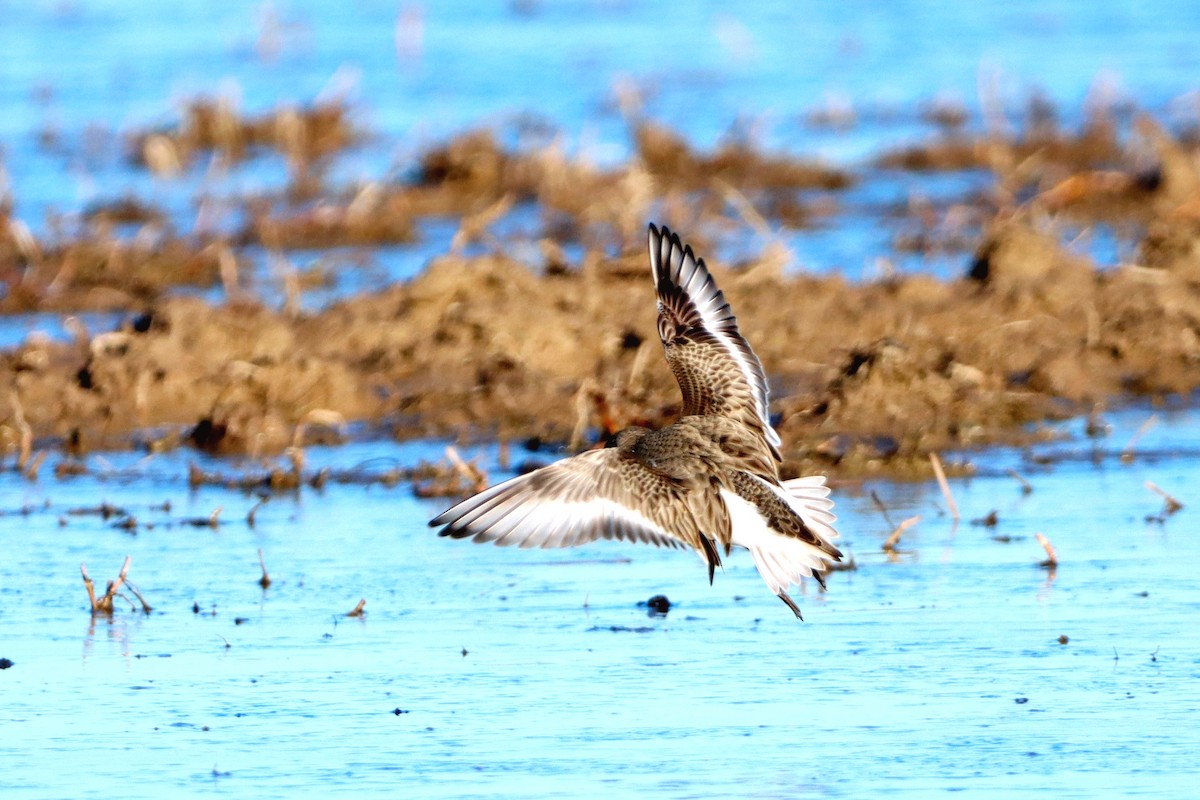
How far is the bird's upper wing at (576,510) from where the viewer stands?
5.94 m

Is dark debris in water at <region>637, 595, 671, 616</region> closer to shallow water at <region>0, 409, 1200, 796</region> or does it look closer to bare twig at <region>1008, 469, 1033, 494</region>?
shallow water at <region>0, 409, 1200, 796</region>

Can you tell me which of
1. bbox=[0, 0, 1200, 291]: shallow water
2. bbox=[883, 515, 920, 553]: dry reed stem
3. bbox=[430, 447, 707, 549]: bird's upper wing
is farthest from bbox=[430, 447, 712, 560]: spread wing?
bbox=[0, 0, 1200, 291]: shallow water

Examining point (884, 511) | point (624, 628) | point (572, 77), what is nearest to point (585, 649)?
point (624, 628)

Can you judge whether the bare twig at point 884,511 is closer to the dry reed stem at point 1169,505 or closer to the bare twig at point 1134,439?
the dry reed stem at point 1169,505

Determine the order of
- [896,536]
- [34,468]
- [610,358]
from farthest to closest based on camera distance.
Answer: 1. [610,358]
2. [34,468]
3. [896,536]

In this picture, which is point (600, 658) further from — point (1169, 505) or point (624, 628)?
point (1169, 505)

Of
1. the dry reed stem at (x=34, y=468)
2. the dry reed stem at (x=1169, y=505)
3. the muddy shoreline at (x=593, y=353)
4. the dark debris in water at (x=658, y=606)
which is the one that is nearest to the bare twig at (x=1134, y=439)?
the muddy shoreline at (x=593, y=353)

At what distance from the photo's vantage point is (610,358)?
392 inches

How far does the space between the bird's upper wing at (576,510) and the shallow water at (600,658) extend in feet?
1.18

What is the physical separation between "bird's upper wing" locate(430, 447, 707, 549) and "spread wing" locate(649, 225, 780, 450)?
0.55m

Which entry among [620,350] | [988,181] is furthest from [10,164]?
[620,350]

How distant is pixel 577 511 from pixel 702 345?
92 cm

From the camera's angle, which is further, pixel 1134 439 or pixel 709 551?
pixel 1134 439

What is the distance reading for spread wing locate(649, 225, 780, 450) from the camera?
652 centimetres
